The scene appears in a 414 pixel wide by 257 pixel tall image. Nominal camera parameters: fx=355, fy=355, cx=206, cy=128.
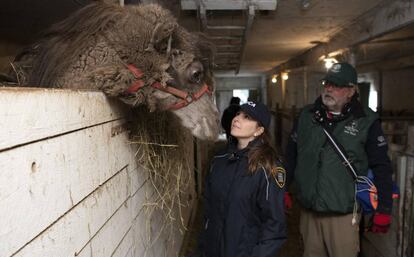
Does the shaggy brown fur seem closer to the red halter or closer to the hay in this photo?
the red halter

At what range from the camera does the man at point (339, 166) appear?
9.07 ft

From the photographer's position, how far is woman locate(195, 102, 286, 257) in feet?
6.96

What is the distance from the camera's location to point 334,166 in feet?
9.19

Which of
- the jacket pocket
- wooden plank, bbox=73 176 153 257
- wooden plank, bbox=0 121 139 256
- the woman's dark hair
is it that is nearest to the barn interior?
wooden plank, bbox=0 121 139 256

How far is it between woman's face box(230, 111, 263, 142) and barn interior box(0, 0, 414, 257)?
101 cm

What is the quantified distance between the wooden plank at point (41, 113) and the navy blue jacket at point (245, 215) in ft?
3.32

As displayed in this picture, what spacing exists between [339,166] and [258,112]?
2.98ft

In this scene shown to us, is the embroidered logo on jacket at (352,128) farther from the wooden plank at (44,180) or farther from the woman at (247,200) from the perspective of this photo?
the wooden plank at (44,180)

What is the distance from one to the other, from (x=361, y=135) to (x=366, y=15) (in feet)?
16.1

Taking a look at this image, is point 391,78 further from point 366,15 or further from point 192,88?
point 192,88

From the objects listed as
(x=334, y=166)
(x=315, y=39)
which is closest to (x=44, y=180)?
(x=334, y=166)

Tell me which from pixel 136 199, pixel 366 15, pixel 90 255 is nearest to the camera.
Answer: pixel 90 255

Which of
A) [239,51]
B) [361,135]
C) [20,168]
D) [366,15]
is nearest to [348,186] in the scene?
[361,135]

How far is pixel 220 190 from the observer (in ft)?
7.48
